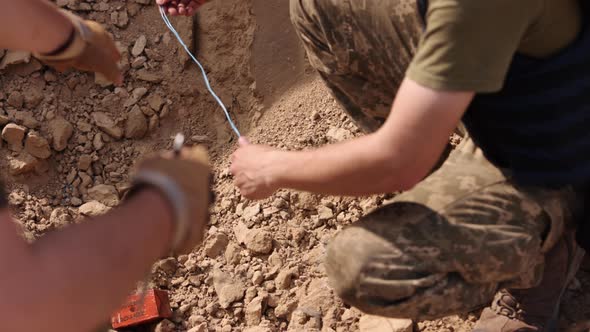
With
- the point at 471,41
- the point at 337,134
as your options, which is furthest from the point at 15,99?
the point at 471,41

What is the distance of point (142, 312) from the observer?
2.34m

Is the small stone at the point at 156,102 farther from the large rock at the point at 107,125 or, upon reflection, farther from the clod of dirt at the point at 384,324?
the clod of dirt at the point at 384,324

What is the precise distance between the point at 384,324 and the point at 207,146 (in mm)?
1121

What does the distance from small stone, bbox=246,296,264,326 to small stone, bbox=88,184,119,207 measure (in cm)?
75

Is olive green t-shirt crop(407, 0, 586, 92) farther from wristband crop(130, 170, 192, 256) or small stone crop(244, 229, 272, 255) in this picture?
small stone crop(244, 229, 272, 255)

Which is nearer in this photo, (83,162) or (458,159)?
(458,159)

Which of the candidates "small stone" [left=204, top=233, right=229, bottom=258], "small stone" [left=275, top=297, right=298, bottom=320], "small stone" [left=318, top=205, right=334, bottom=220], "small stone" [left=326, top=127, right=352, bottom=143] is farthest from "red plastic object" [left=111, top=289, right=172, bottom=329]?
"small stone" [left=326, top=127, right=352, bottom=143]

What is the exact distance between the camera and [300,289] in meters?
2.38

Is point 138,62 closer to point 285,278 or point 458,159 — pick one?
point 285,278

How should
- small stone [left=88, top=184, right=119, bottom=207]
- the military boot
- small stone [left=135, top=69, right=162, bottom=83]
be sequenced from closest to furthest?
the military boot
small stone [left=88, top=184, right=119, bottom=207]
small stone [left=135, top=69, right=162, bottom=83]

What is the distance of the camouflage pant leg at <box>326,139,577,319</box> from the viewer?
5.89ft

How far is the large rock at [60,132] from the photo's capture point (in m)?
2.83

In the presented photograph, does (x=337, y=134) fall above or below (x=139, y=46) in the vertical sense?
below

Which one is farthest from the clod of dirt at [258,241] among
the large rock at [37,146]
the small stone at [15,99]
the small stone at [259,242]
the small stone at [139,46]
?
the small stone at [15,99]
